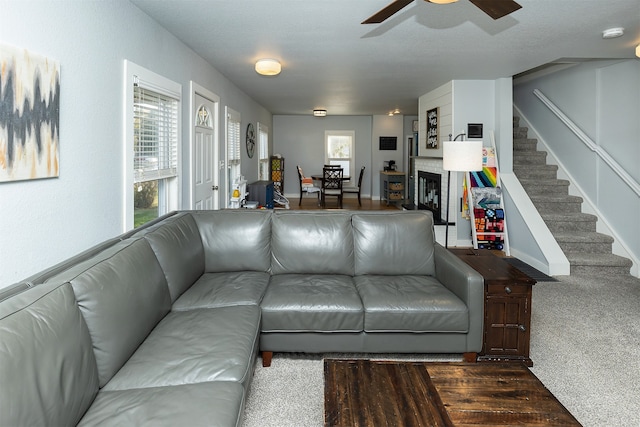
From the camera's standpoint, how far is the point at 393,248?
314cm

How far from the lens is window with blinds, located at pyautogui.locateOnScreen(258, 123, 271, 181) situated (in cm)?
914

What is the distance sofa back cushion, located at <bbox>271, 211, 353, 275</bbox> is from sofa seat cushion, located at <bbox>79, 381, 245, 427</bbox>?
160 cm

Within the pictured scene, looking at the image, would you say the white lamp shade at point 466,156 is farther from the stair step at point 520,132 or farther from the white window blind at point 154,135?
the stair step at point 520,132

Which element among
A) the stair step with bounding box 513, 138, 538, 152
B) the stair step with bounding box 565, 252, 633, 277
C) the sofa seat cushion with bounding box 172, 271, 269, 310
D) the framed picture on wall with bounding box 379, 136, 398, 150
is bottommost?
the stair step with bounding box 565, 252, 633, 277

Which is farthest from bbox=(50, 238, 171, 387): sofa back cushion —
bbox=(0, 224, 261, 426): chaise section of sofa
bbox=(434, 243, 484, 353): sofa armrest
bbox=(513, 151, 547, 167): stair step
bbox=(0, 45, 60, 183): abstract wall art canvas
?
bbox=(513, 151, 547, 167): stair step

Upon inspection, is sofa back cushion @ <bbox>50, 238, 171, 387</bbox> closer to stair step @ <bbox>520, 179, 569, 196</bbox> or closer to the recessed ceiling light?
the recessed ceiling light

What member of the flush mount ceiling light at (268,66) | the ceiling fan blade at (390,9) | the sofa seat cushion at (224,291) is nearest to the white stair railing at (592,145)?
the ceiling fan blade at (390,9)

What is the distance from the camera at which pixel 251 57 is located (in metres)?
4.55

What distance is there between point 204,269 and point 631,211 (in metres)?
4.95

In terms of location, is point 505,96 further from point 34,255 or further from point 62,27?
point 34,255

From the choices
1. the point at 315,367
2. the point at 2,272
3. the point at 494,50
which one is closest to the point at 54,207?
the point at 2,272

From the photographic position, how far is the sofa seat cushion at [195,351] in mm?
1627

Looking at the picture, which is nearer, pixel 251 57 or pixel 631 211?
pixel 251 57

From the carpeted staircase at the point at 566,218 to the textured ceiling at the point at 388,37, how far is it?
1561 mm
